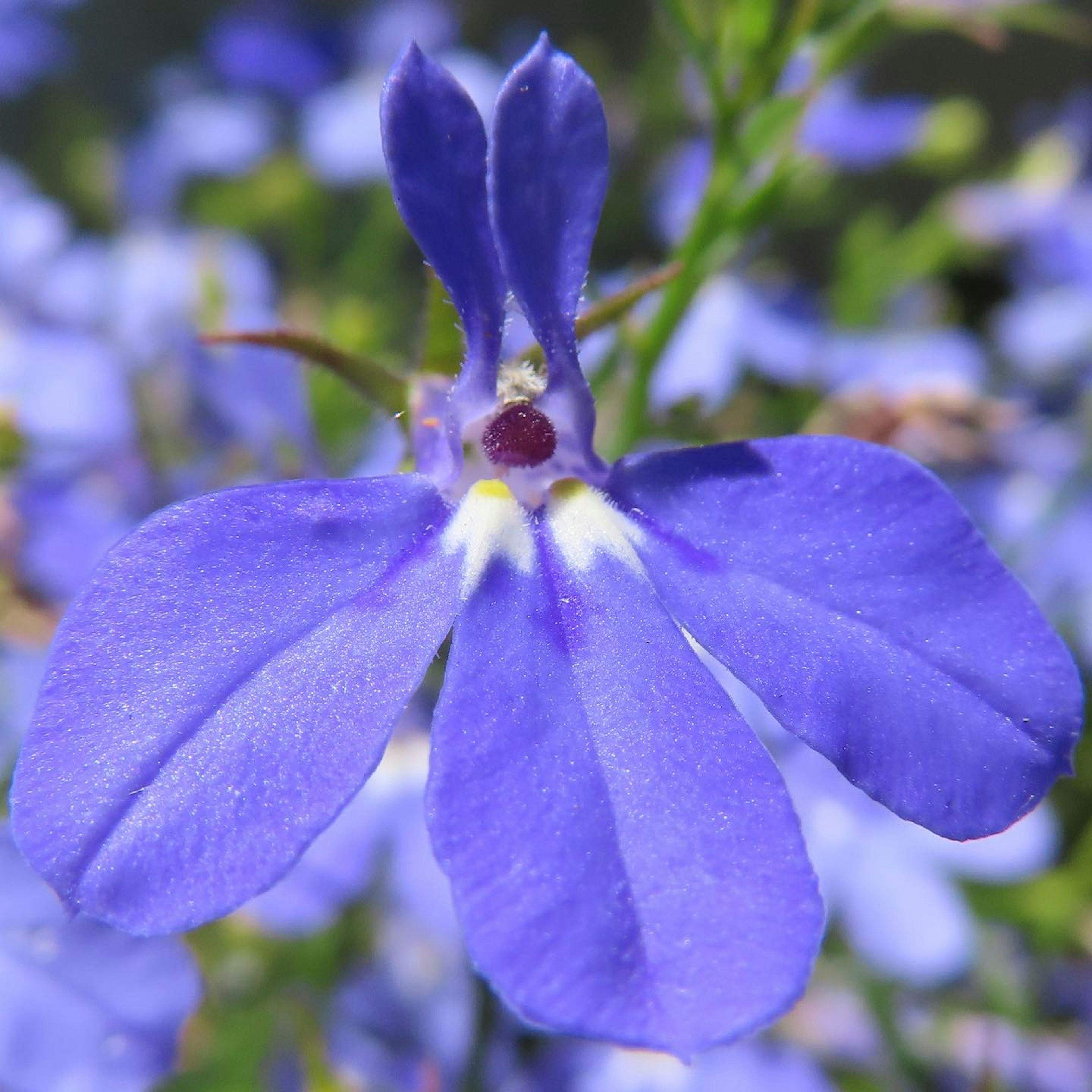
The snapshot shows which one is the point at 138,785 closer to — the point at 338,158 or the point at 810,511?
the point at 810,511

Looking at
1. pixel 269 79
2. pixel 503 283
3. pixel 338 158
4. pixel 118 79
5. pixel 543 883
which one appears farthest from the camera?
pixel 118 79

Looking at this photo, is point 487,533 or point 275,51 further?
point 275,51

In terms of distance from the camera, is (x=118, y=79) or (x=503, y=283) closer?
(x=503, y=283)

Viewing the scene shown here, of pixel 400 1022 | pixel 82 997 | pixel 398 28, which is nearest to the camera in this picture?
pixel 82 997

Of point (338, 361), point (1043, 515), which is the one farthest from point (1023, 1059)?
point (338, 361)

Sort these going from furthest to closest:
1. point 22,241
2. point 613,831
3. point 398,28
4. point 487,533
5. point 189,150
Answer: point 398,28 → point 189,150 → point 22,241 → point 487,533 → point 613,831

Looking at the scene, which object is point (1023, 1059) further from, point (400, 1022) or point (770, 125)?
point (770, 125)

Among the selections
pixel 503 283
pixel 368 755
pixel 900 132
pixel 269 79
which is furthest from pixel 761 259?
pixel 368 755
